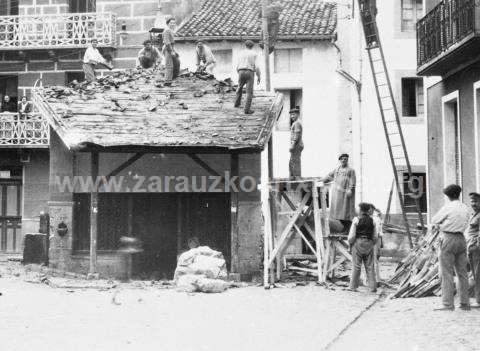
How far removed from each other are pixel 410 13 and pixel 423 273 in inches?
634

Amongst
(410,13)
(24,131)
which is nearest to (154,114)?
(24,131)

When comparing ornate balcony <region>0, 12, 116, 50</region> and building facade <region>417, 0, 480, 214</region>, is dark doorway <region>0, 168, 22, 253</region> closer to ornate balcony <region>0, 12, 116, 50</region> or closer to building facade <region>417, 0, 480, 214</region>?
ornate balcony <region>0, 12, 116, 50</region>

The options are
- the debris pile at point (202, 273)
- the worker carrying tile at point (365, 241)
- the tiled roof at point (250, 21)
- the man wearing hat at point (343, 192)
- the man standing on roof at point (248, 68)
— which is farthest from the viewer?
the tiled roof at point (250, 21)

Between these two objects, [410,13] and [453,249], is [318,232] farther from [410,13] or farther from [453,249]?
[410,13]

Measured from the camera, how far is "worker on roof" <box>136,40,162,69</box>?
22.3 m

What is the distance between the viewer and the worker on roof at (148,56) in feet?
73.2

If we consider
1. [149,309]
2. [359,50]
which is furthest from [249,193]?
[359,50]

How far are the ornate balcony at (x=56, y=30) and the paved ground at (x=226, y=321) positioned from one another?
14.7m

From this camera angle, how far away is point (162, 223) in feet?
62.6

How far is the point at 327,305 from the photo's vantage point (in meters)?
13.2

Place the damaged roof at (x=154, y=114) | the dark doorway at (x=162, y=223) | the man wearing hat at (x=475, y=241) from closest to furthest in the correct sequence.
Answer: the man wearing hat at (x=475, y=241) → the damaged roof at (x=154, y=114) → the dark doorway at (x=162, y=223)

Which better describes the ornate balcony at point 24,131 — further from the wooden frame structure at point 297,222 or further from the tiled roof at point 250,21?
the wooden frame structure at point 297,222

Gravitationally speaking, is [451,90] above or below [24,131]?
below

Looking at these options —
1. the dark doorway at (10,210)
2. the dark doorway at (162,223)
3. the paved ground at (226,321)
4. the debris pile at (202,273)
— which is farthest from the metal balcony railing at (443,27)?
the dark doorway at (10,210)
